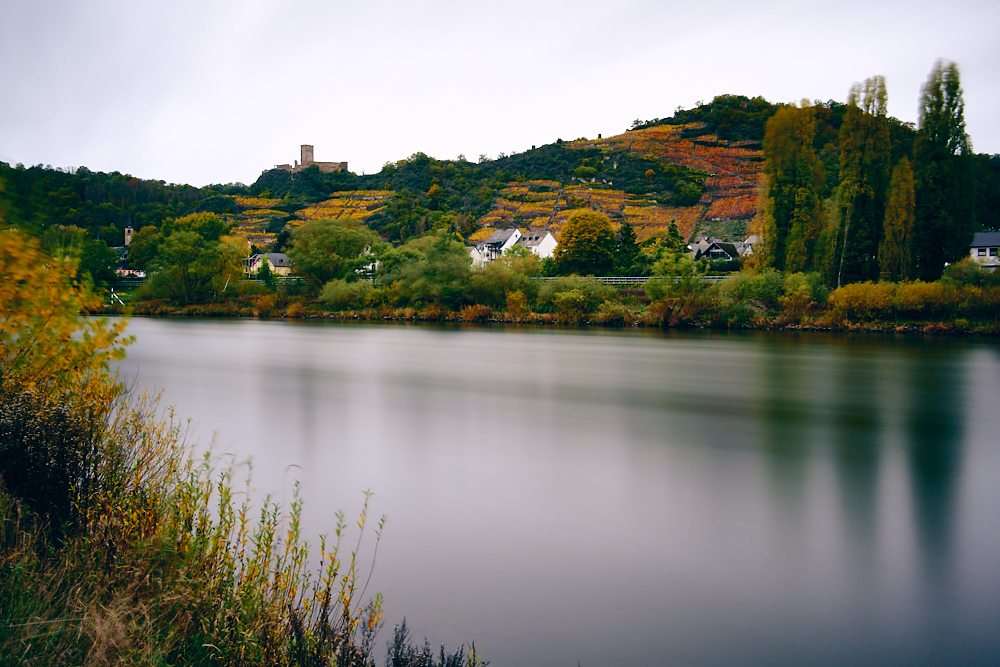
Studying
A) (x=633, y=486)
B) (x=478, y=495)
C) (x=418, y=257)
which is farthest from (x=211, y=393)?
(x=418, y=257)

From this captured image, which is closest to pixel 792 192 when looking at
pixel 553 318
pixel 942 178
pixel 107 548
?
pixel 942 178

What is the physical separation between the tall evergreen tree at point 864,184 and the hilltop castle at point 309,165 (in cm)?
13120

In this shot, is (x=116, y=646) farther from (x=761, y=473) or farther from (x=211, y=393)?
(x=211, y=393)

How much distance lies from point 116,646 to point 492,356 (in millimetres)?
23307

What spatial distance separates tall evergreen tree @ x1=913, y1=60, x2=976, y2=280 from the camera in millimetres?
35125

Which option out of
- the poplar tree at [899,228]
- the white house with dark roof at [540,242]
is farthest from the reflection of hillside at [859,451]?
the white house with dark roof at [540,242]

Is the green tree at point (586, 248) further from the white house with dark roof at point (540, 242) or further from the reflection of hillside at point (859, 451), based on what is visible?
the reflection of hillside at point (859, 451)

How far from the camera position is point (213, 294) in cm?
5850

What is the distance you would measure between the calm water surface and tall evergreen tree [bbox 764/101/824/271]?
792 inches

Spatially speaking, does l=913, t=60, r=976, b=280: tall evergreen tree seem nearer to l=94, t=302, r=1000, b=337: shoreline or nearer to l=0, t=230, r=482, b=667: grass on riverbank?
l=94, t=302, r=1000, b=337: shoreline

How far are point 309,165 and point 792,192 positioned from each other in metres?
136

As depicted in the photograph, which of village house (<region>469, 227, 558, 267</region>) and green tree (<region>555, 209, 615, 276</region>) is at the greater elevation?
village house (<region>469, 227, 558, 267</region>)

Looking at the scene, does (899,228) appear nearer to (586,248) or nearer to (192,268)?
(586,248)

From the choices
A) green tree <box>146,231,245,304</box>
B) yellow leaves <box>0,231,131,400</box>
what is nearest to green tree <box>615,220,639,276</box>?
green tree <box>146,231,245,304</box>
